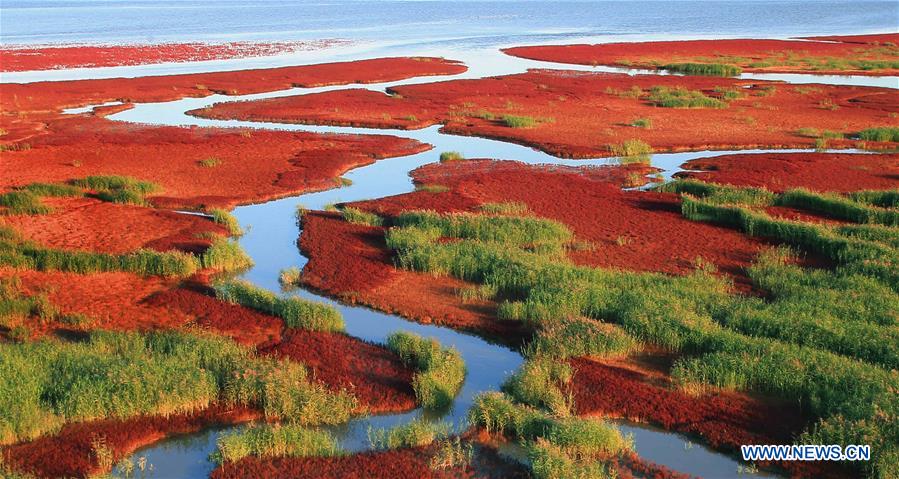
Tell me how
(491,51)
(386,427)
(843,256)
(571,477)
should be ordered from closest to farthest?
(571,477) < (386,427) < (843,256) < (491,51)

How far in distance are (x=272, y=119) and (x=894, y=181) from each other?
24.5 metres

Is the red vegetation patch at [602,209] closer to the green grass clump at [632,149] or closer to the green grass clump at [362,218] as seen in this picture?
the green grass clump at [362,218]

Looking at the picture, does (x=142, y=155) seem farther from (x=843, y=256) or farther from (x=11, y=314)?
(x=843, y=256)

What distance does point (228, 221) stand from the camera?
20125 millimetres

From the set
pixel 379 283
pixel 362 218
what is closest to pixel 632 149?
pixel 362 218

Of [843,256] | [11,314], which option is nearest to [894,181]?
[843,256]

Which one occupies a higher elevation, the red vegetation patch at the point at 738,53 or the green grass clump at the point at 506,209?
the red vegetation patch at the point at 738,53

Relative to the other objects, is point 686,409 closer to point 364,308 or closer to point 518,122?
point 364,308

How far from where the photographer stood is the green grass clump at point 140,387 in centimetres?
1054

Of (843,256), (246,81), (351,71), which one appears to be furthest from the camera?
(351,71)

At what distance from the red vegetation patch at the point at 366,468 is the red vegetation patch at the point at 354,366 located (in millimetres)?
1494

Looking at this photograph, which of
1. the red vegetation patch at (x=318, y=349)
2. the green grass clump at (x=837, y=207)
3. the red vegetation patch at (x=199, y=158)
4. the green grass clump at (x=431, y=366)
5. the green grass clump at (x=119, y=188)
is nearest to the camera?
the green grass clump at (x=431, y=366)

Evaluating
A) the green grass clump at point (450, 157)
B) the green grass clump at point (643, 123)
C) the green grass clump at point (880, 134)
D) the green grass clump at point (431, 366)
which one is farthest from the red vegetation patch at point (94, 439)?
the green grass clump at point (880, 134)

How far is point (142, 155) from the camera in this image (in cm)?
2861
